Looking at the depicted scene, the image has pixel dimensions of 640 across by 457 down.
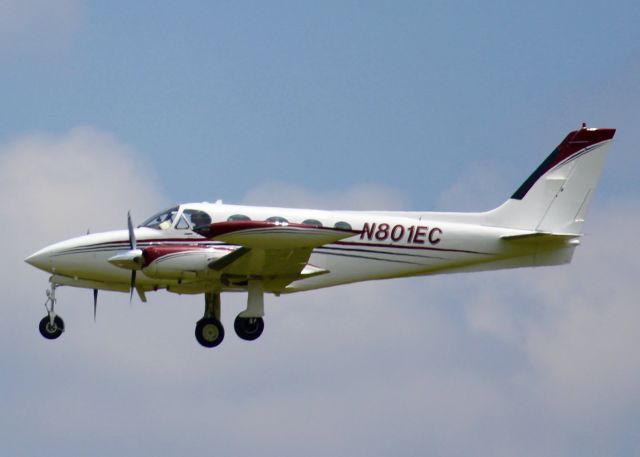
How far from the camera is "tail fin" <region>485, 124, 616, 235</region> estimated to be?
33969mm

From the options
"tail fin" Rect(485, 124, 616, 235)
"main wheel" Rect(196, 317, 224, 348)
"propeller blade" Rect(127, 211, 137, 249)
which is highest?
"tail fin" Rect(485, 124, 616, 235)

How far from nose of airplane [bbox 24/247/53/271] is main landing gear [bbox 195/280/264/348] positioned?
3914 mm

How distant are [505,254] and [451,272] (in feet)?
4.60

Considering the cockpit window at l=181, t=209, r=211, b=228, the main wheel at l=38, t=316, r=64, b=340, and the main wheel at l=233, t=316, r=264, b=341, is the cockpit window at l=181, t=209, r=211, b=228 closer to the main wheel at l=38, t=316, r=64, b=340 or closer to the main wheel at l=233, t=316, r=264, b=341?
the main wheel at l=233, t=316, r=264, b=341

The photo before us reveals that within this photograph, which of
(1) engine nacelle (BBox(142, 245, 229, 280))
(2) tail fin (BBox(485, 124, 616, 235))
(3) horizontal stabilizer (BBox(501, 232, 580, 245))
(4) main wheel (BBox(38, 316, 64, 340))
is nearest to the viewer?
(1) engine nacelle (BBox(142, 245, 229, 280))

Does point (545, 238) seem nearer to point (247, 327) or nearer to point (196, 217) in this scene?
point (247, 327)

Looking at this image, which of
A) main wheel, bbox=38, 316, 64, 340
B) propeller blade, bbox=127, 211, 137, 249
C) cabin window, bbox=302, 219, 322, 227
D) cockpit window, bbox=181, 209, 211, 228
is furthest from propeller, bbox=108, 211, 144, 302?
cabin window, bbox=302, 219, 322, 227

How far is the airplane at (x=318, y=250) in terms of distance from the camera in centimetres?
3158

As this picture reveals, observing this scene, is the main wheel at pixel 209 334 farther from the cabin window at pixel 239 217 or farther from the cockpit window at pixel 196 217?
the cabin window at pixel 239 217

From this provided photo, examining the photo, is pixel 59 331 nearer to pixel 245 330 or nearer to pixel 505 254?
pixel 245 330

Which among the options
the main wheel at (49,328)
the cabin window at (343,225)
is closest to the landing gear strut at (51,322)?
the main wheel at (49,328)

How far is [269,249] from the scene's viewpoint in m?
29.8

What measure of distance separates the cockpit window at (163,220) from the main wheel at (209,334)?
8.16ft

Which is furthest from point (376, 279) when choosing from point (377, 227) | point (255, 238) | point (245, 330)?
point (255, 238)
